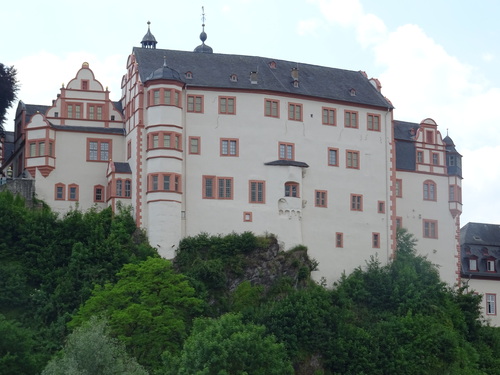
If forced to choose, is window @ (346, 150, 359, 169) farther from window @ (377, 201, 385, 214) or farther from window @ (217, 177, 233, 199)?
window @ (217, 177, 233, 199)

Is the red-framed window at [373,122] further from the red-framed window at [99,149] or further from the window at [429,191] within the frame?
the red-framed window at [99,149]

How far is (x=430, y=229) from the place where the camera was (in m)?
103

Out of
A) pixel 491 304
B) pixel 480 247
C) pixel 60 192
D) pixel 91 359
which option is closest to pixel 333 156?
pixel 60 192

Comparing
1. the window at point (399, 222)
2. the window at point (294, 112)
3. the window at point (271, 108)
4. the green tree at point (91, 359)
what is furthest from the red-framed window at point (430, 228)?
the green tree at point (91, 359)

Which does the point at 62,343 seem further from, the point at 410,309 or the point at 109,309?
the point at 410,309

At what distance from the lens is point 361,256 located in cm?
9788

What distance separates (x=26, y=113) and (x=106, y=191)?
966cm

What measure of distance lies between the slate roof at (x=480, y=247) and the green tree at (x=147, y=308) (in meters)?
31.8

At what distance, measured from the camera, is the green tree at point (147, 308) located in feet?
267

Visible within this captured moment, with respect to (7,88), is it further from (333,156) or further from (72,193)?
(333,156)

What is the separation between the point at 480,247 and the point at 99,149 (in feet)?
116

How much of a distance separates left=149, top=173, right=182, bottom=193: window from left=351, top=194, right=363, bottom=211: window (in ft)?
45.8

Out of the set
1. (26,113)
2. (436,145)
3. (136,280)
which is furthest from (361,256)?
(26,113)

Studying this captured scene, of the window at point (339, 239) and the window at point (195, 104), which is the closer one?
the window at point (195, 104)
